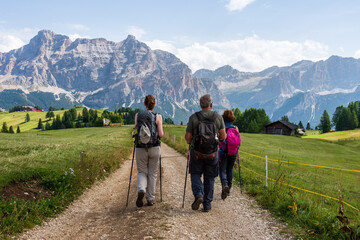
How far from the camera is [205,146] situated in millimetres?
7148

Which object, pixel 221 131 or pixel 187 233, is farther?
pixel 221 131

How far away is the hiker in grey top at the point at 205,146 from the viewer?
7.18m

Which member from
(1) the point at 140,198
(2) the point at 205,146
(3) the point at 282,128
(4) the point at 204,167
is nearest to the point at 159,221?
(1) the point at 140,198

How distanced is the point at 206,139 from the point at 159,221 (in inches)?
102

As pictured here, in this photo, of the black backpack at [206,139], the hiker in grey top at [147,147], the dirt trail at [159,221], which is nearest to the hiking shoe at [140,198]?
the hiker in grey top at [147,147]

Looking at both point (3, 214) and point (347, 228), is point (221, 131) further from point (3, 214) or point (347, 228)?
point (3, 214)

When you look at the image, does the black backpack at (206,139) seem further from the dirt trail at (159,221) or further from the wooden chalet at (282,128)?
the wooden chalet at (282,128)

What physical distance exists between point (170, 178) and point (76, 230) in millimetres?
6908

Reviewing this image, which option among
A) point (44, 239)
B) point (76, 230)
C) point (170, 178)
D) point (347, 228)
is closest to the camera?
point (347, 228)

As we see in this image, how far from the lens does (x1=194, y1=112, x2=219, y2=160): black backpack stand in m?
7.14

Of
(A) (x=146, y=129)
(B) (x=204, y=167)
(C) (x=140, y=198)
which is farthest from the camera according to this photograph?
(B) (x=204, y=167)

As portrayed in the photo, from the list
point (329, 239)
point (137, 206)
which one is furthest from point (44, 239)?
point (329, 239)

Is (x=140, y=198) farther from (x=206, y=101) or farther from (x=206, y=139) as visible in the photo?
(x=206, y=101)

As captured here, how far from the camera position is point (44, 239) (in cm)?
584
